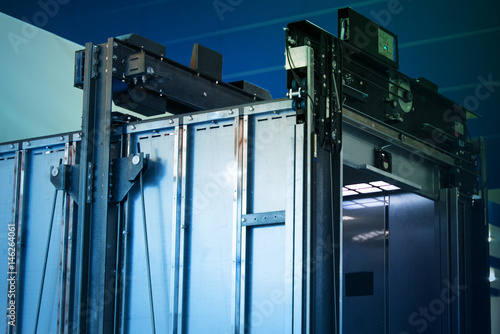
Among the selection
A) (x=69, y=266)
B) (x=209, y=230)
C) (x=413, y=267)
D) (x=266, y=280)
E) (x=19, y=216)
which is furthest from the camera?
(x=413, y=267)

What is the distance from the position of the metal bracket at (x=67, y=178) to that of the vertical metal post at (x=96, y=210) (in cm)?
20

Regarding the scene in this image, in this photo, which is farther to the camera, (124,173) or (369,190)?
(369,190)

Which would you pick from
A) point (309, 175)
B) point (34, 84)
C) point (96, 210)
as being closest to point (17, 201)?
point (96, 210)

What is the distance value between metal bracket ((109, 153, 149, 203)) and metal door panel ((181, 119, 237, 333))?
1.69 feet

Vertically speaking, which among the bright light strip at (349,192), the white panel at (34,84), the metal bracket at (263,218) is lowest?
the metal bracket at (263,218)

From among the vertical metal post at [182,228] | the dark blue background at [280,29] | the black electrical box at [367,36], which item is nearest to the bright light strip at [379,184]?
the black electrical box at [367,36]

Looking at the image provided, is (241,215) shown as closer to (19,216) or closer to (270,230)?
(270,230)

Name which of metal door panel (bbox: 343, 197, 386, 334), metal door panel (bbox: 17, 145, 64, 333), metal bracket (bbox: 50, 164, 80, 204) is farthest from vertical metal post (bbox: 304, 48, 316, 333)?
metal door panel (bbox: 343, 197, 386, 334)

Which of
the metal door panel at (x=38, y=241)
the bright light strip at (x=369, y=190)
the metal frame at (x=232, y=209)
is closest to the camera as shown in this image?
the metal frame at (x=232, y=209)

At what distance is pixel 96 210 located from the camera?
8.07 metres

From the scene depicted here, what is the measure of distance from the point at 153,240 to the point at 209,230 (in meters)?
0.70

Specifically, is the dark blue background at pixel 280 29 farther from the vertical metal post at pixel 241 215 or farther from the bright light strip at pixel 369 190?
the vertical metal post at pixel 241 215

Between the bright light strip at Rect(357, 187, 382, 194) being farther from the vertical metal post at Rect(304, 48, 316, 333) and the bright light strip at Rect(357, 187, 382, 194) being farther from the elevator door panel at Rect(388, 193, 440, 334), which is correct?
the vertical metal post at Rect(304, 48, 316, 333)

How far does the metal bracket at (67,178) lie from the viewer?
828 centimetres
